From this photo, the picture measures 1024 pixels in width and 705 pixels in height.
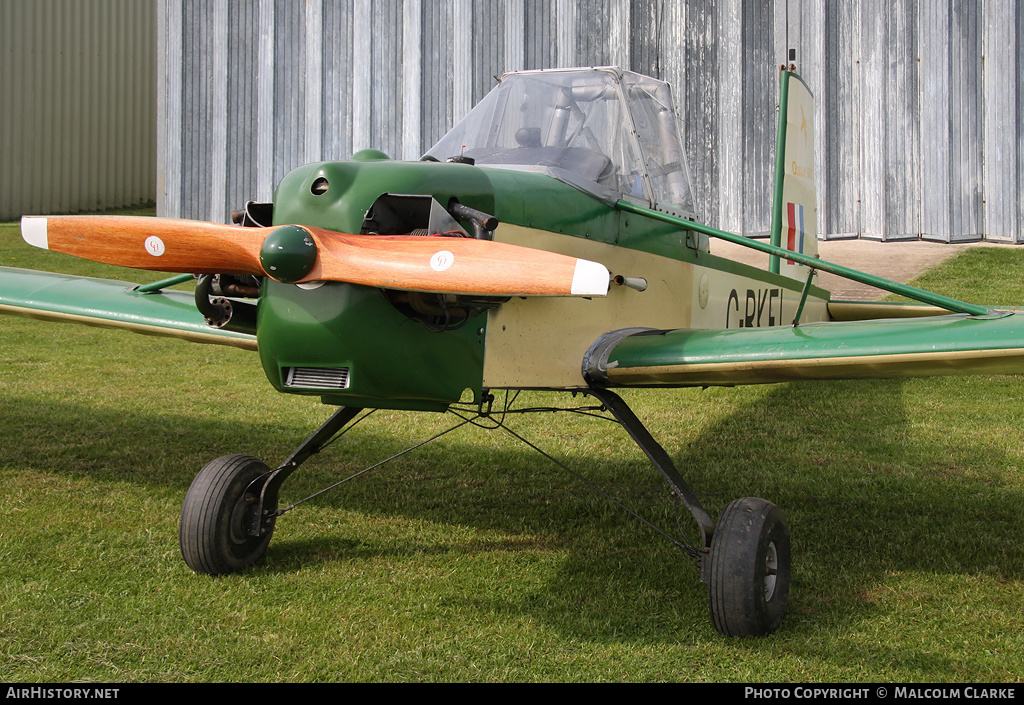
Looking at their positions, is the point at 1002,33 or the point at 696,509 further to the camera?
the point at 1002,33

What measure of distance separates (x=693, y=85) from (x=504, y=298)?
1106cm

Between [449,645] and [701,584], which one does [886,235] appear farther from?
[449,645]

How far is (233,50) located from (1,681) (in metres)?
14.4

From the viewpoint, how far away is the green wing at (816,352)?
11.8 ft

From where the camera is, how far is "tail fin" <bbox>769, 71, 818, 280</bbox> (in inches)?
275

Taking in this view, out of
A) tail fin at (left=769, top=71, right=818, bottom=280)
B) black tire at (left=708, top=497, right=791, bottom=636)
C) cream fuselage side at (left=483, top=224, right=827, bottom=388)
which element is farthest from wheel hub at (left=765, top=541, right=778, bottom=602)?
tail fin at (left=769, top=71, right=818, bottom=280)

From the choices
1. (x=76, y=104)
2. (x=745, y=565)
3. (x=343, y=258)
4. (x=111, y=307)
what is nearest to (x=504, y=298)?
(x=343, y=258)

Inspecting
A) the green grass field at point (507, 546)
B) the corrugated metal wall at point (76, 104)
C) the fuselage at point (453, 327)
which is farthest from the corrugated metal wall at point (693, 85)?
the fuselage at point (453, 327)

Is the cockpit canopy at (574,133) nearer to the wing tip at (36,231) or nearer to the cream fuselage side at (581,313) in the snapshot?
the cream fuselage side at (581,313)

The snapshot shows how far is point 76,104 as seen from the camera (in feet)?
66.2

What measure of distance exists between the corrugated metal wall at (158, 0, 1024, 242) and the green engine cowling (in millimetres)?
10854

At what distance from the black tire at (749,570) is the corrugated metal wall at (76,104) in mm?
19811
